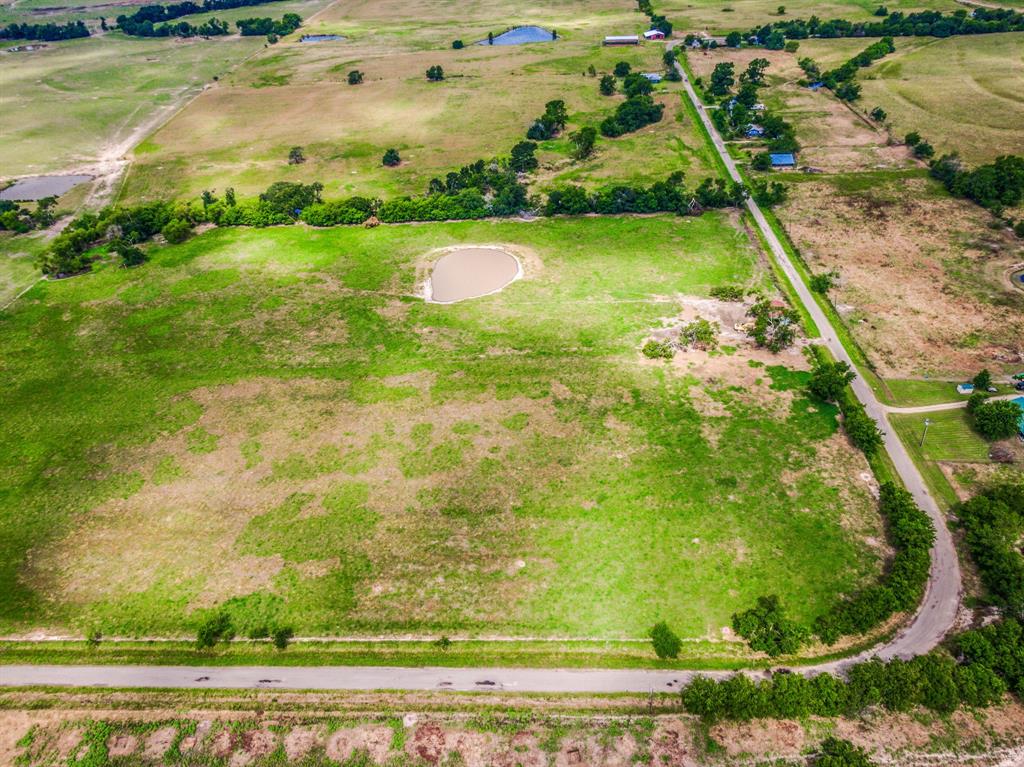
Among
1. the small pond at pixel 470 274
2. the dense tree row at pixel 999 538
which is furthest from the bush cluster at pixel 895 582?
the small pond at pixel 470 274

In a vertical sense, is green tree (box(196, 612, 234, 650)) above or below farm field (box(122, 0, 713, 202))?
below

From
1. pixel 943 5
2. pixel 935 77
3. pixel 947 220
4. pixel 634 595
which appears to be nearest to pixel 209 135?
pixel 634 595

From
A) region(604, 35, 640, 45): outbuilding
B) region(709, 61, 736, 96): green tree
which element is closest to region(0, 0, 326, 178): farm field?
region(604, 35, 640, 45): outbuilding

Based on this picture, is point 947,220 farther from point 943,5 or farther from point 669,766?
point 943,5

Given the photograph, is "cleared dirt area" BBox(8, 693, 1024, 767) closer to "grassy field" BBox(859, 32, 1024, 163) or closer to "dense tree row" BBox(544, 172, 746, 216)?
"dense tree row" BBox(544, 172, 746, 216)

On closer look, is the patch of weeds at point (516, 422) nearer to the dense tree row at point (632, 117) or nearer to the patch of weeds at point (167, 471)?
the patch of weeds at point (167, 471)

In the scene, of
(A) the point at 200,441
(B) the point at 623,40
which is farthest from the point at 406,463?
(B) the point at 623,40

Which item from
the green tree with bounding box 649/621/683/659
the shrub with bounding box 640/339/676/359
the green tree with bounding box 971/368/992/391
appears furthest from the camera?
the shrub with bounding box 640/339/676/359

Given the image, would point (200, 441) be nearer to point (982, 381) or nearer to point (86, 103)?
point (982, 381)
